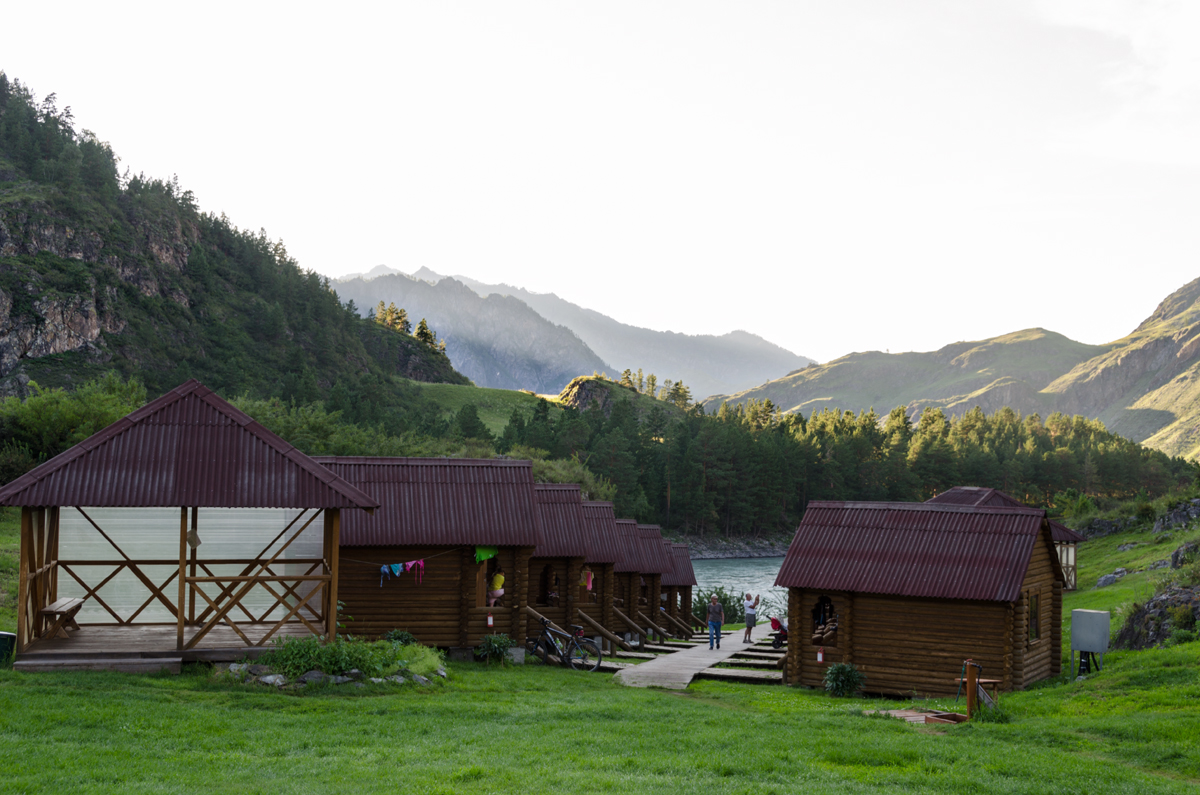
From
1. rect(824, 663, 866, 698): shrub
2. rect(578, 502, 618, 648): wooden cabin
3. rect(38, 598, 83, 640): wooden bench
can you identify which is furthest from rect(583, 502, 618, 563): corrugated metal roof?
rect(38, 598, 83, 640): wooden bench

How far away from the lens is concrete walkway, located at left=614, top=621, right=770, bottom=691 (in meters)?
22.5

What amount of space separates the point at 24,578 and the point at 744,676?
16959 mm

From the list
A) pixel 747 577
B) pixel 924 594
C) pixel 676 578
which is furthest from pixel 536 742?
pixel 747 577

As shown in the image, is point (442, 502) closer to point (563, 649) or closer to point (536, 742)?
point (563, 649)

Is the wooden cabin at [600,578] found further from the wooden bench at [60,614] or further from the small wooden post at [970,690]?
the wooden bench at [60,614]

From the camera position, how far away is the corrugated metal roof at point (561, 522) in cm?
2794

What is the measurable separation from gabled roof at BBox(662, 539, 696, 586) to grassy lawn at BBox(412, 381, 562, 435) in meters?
83.3

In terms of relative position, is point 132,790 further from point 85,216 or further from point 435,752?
point 85,216

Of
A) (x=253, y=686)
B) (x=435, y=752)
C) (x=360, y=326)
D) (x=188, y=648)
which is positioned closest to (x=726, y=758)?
(x=435, y=752)

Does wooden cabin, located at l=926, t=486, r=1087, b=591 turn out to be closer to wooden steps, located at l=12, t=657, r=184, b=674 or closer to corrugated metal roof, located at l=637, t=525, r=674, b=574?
corrugated metal roof, located at l=637, t=525, r=674, b=574

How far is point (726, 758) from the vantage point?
1187cm

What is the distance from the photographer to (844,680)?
21281mm

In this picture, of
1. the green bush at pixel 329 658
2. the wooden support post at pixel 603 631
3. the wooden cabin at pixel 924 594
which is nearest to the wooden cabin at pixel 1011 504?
the wooden cabin at pixel 924 594

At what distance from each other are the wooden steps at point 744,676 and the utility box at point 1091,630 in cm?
726
